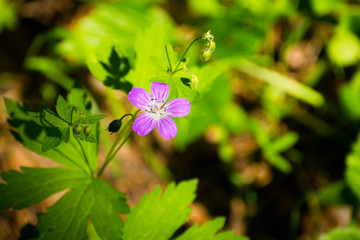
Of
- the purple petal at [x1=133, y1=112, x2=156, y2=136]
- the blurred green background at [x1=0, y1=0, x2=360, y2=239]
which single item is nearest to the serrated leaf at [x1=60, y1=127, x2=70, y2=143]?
the purple petal at [x1=133, y1=112, x2=156, y2=136]

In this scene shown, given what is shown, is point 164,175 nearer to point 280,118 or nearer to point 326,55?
point 280,118

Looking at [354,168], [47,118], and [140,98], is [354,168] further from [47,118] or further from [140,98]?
[47,118]

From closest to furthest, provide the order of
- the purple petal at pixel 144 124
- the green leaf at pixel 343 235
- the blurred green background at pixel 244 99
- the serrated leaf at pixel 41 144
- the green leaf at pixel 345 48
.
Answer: the purple petal at pixel 144 124 → the serrated leaf at pixel 41 144 → the green leaf at pixel 343 235 → the blurred green background at pixel 244 99 → the green leaf at pixel 345 48

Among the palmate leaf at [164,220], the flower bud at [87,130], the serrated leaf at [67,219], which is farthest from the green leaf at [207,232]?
the flower bud at [87,130]


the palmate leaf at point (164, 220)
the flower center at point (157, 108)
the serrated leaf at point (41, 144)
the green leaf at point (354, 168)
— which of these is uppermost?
the serrated leaf at point (41, 144)

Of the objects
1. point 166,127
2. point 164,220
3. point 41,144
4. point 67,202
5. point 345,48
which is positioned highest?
point 345,48

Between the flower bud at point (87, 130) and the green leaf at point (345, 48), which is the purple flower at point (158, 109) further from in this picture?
the green leaf at point (345, 48)

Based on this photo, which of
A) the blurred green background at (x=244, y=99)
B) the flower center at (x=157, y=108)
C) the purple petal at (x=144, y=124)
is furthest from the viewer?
the blurred green background at (x=244, y=99)

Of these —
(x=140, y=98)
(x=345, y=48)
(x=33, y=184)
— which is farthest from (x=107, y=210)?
(x=345, y=48)
